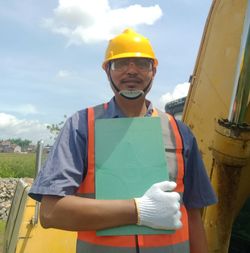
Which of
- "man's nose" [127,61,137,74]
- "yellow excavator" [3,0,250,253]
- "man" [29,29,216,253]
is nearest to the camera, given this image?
"man" [29,29,216,253]

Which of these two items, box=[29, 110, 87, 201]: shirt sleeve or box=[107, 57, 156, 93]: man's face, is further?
box=[107, 57, 156, 93]: man's face

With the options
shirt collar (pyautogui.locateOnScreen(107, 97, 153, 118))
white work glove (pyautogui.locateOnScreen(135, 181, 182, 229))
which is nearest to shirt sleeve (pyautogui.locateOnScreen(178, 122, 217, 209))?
shirt collar (pyautogui.locateOnScreen(107, 97, 153, 118))

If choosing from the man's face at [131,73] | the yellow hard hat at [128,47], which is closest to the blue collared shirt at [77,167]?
the man's face at [131,73]

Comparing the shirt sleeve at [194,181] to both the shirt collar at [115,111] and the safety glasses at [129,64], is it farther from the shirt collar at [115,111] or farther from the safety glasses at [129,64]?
the safety glasses at [129,64]

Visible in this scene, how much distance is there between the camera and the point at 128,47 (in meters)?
2.26

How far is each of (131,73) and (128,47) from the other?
0.16 m

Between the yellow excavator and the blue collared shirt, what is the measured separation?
12.8 inches

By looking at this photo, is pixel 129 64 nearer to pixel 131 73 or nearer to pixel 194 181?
pixel 131 73

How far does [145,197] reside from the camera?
6.14 ft

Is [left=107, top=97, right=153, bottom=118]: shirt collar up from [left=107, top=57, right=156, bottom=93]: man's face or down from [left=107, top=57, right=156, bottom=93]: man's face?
down

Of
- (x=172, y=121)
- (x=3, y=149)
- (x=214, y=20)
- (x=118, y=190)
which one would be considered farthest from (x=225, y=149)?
(x=3, y=149)

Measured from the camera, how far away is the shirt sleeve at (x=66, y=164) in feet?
6.18

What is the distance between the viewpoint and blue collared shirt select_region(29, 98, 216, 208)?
190 cm

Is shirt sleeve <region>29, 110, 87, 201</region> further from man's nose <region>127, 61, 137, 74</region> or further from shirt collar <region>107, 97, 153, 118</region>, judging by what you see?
man's nose <region>127, 61, 137, 74</region>
